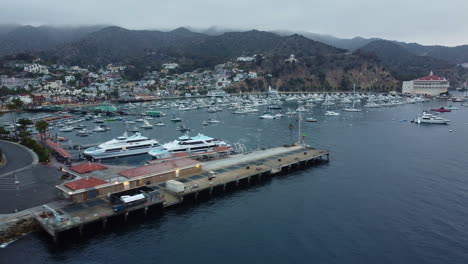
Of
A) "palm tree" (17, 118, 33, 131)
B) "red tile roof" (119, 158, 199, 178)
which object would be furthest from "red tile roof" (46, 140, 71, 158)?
"red tile roof" (119, 158, 199, 178)

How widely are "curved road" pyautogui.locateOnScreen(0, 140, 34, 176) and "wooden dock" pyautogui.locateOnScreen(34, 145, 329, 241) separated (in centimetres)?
1900

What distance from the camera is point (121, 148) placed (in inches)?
2621

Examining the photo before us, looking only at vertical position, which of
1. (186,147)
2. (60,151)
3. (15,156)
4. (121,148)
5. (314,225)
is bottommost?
(314,225)

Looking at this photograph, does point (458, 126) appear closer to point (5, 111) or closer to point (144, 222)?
point (144, 222)

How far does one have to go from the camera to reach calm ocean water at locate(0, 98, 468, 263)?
30.2 metres

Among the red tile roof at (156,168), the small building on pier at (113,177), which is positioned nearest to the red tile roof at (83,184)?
the small building on pier at (113,177)

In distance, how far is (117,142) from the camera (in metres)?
66.6

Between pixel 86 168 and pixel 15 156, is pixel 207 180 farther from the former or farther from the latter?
pixel 15 156

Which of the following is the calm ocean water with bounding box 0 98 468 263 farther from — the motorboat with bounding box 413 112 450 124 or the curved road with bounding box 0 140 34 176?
the motorboat with bounding box 413 112 450 124

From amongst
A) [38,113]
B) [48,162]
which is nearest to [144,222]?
[48,162]

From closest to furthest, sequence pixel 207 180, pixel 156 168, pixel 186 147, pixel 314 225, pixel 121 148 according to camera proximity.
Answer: pixel 314 225, pixel 156 168, pixel 207 180, pixel 186 147, pixel 121 148

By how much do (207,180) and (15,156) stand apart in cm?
3383

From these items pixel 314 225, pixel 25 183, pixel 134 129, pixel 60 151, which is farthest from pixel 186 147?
pixel 134 129

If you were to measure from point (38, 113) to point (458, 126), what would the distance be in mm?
164676
